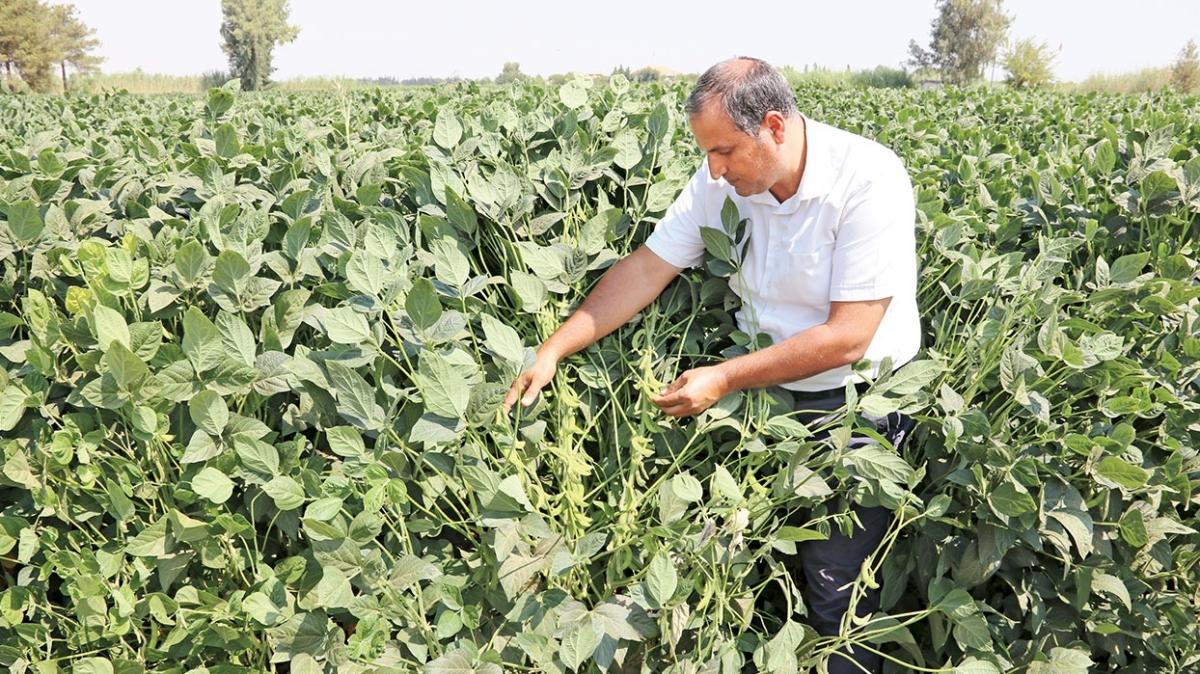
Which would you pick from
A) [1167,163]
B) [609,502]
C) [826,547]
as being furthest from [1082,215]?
[609,502]

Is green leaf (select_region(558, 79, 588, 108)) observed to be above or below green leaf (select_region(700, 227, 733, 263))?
above

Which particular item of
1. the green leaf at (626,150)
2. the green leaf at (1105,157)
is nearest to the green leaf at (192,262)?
the green leaf at (626,150)

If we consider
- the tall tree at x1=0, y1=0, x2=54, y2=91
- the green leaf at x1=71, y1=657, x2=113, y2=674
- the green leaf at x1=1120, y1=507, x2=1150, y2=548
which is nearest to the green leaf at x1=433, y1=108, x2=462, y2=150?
the green leaf at x1=71, y1=657, x2=113, y2=674

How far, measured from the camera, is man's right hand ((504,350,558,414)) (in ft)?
7.50

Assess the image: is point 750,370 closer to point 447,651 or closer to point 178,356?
point 447,651

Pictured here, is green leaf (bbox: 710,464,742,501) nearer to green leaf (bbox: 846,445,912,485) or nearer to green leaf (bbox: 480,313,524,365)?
green leaf (bbox: 846,445,912,485)

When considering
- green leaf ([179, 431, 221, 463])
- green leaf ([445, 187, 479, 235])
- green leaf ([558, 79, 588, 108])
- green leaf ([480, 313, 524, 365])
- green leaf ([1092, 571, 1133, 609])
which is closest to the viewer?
green leaf ([179, 431, 221, 463])

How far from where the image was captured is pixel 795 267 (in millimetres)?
2549

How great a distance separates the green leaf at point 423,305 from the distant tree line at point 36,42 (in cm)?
5493

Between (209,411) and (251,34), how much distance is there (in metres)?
79.5

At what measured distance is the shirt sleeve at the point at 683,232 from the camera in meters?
2.64

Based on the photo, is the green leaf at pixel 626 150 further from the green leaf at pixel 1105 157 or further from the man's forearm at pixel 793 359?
the green leaf at pixel 1105 157

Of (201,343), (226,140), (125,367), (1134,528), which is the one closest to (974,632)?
(1134,528)

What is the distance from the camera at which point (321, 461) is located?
2156 millimetres
